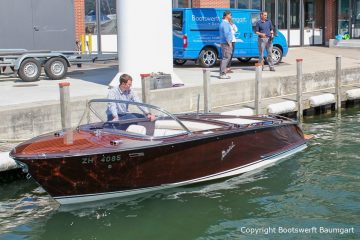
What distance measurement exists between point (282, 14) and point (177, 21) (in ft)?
Answer: 33.0

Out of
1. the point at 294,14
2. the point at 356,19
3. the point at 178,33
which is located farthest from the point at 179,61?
the point at 356,19

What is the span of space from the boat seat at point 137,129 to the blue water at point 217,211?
94 centimetres

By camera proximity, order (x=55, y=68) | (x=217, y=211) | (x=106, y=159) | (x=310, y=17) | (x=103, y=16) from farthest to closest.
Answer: (x=310, y=17)
(x=103, y=16)
(x=55, y=68)
(x=217, y=211)
(x=106, y=159)

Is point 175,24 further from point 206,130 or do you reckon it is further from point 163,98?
point 206,130

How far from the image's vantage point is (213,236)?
7.45 metres

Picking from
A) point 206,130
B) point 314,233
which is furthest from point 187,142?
point 314,233

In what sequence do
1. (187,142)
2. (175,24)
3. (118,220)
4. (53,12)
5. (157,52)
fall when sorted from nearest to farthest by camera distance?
(118,220), (187,142), (157,52), (53,12), (175,24)

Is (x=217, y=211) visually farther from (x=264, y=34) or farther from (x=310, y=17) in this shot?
(x=310, y=17)

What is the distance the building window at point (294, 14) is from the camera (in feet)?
90.6

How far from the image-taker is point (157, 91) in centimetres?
1259

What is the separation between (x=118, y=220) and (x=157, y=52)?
6456 mm

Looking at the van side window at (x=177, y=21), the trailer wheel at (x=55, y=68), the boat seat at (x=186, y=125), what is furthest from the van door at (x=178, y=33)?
the boat seat at (x=186, y=125)

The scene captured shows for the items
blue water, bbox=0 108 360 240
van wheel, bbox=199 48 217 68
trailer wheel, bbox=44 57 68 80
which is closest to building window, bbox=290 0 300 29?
van wheel, bbox=199 48 217 68

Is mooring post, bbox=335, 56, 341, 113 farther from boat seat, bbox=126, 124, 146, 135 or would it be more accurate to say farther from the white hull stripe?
boat seat, bbox=126, 124, 146, 135
